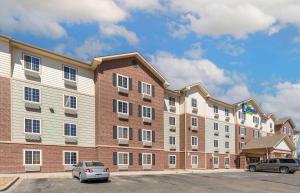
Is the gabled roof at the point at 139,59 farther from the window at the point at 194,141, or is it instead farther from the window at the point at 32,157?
the window at the point at 32,157

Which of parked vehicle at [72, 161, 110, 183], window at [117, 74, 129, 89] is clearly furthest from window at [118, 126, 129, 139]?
parked vehicle at [72, 161, 110, 183]

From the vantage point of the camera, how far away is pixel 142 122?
46.4m

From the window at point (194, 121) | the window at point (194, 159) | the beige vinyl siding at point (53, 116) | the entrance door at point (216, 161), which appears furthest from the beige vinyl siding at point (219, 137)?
the beige vinyl siding at point (53, 116)

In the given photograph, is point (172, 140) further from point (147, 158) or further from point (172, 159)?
point (147, 158)

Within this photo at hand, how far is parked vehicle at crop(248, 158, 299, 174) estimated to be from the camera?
50.2m

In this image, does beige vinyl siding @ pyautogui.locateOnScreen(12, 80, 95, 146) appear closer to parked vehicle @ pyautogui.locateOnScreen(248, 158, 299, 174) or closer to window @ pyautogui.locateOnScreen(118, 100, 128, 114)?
window @ pyautogui.locateOnScreen(118, 100, 128, 114)

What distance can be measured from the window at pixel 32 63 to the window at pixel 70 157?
810 centimetres

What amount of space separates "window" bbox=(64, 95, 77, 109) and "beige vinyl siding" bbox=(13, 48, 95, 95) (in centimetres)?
106

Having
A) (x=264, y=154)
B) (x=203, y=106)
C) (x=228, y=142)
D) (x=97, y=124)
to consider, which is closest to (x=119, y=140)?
(x=97, y=124)

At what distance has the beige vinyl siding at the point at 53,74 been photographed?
35.2 m

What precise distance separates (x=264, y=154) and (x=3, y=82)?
44883mm

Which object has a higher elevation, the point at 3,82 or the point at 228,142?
the point at 3,82

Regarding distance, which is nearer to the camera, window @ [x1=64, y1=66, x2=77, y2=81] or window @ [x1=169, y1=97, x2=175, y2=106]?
window @ [x1=64, y1=66, x2=77, y2=81]

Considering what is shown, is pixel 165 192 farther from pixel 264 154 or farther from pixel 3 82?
pixel 264 154
